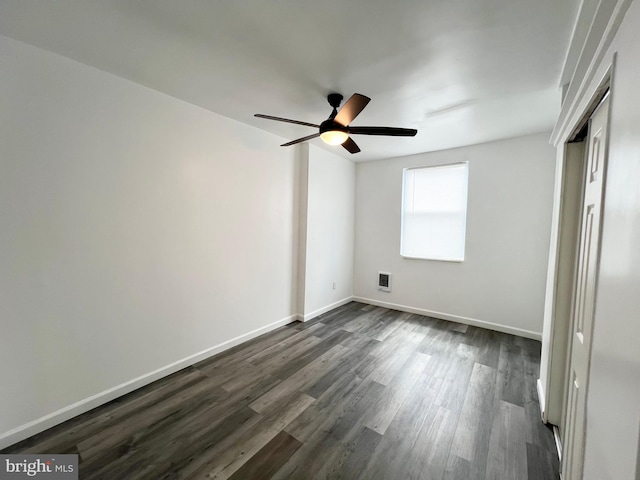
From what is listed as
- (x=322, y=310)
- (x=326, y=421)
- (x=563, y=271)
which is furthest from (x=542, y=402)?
(x=322, y=310)

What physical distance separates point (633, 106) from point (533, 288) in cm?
321

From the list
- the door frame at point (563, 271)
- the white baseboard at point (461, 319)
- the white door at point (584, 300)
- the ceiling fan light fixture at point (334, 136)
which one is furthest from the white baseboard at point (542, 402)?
the ceiling fan light fixture at point (334, 136)

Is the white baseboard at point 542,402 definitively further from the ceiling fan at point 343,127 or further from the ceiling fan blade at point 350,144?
the ceiling fan blade at point 350,144

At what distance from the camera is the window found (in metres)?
3.66

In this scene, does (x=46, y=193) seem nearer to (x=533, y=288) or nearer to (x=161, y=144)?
(x=161, y=144)

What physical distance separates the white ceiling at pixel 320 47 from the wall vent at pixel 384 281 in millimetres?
2647

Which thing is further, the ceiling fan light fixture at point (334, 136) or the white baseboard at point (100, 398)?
the ceiling fan light fixture at point (334, 136)

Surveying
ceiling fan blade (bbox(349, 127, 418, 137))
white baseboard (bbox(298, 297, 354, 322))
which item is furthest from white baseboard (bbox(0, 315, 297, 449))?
ceiling fan blade (bbox(349, 127, 418, 137))

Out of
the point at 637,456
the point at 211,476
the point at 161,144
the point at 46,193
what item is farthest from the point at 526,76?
the point at 46,193

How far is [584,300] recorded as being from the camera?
4.24 ft

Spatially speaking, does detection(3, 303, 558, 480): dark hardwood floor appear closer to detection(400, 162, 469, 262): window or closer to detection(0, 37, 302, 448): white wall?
detection(0, 37, 302, 448): white wall

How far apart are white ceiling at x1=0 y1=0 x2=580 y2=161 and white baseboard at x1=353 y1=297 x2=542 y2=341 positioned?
8.53ft

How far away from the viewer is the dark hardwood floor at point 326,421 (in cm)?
148

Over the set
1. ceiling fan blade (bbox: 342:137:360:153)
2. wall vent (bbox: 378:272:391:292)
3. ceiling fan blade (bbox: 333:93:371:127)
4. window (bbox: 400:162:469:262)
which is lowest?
wall vent (bbox: 378:272:391:292)
